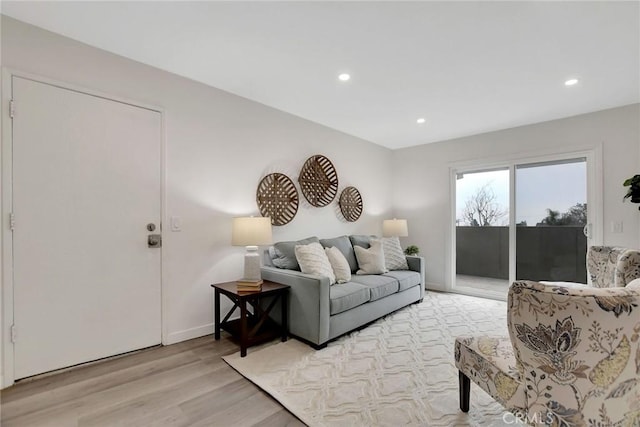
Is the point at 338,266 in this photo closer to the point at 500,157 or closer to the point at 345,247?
the point at 345,247

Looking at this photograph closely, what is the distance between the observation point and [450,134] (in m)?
4.44

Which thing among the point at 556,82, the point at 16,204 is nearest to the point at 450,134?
the point at 556,82

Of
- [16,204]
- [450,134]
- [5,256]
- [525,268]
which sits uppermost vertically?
[450,134]

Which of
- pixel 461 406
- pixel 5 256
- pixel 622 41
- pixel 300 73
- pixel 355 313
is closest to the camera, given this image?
pixel 461 406

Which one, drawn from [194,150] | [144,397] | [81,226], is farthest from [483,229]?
[81,226]

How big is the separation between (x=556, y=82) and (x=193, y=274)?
12.8 ft

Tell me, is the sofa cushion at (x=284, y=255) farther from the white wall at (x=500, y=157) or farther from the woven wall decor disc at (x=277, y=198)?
the white wall at (x=500, y=157)

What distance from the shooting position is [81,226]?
7.32 feet

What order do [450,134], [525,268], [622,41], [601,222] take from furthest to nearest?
[450,134] < [525,268] < [601,222] < [622,41]

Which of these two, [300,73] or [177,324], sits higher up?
[300,73]

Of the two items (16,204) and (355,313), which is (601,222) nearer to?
(355,313)

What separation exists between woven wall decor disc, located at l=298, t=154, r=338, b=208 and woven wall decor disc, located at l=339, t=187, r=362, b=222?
23 cm

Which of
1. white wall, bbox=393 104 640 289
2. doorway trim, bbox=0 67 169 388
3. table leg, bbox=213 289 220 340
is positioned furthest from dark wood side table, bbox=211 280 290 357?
white wall, bbox=393 104 640 289

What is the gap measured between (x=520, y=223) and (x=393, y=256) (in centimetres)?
185
